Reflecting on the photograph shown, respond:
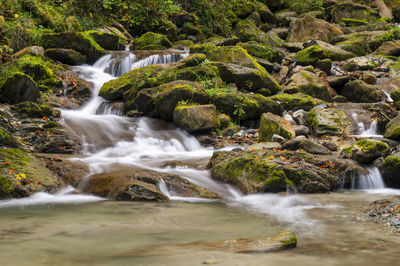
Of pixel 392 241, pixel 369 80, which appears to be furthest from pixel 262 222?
pixel 369 80

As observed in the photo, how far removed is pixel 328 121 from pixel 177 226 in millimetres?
8012

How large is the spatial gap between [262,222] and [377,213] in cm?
155

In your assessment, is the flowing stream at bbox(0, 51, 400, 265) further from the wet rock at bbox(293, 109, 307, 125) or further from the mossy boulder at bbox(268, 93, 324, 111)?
the mossy boulder at bbox(268, 93, 324, 111)

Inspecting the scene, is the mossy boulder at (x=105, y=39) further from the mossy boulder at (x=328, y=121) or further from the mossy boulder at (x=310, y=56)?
the mossy boulder at (x=328, y=121)

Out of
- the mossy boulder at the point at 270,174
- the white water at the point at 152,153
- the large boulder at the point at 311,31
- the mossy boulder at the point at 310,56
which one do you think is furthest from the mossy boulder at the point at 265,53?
the mossy boulder at the point at 270,174

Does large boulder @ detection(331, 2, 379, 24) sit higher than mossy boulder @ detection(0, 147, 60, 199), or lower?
higher

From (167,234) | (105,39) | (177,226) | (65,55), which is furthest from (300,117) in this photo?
(105,39)

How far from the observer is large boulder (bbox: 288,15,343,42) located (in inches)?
835

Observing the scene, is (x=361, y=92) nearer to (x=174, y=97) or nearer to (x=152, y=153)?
(x=174, y=97)

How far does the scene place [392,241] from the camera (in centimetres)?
346

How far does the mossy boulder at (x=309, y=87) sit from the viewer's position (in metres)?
13.4

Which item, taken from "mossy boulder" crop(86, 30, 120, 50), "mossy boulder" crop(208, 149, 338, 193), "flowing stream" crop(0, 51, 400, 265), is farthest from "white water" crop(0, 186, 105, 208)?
"mossy boulder" crop(86, 30, 120, 50)

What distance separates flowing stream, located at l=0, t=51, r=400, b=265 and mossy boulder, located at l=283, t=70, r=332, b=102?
6.80 metres

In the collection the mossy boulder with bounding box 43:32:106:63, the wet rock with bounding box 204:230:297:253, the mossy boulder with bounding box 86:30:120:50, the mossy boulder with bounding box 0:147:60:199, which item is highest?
the mossy boulder with bounding box 86:30:120:50
